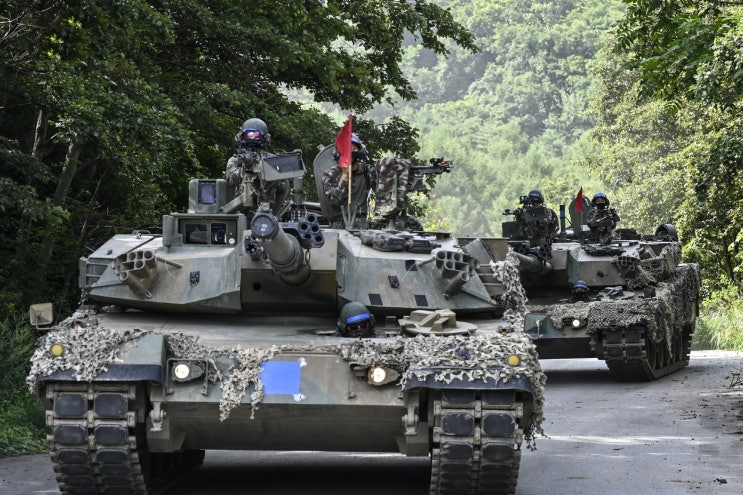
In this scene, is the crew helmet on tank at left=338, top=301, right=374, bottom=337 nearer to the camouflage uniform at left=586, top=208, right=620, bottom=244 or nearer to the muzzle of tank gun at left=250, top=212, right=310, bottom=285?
the muzzle of tank gun at left=250, top=212, right=310, bottom=285

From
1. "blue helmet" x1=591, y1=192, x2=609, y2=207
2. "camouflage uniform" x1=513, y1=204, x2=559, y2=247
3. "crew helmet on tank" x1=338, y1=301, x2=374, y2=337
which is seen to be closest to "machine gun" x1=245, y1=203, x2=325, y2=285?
"crew helmet on tank" x1=338, y1=301, x2=374, y2=337

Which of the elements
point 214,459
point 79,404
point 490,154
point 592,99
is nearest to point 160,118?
point 214,459

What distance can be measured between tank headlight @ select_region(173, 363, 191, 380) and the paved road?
1762 millimetres

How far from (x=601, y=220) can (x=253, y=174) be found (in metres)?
12.5

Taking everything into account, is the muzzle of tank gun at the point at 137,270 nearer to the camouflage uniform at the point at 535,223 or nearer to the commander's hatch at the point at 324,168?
the commander's hatch at the point at 324,168

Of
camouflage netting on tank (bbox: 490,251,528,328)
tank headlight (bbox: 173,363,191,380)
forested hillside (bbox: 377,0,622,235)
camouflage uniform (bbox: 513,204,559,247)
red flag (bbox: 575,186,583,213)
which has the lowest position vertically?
tank headlight (bbox: 173,363,191,380)

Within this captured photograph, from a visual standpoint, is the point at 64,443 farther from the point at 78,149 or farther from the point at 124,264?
the point at 78,149

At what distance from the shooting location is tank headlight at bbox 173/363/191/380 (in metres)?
10.9

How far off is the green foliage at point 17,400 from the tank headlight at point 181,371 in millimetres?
4396

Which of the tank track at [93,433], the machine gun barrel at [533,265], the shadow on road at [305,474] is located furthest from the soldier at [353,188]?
the machine gun barrel at [533,265]

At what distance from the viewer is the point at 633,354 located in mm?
21078

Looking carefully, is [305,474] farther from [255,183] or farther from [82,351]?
[82,351]

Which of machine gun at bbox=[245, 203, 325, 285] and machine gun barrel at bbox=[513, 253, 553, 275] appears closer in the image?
machine gun at bbox=[245, 203, 325, 285]

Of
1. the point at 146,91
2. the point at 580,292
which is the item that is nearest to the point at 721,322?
the point at 580,292
